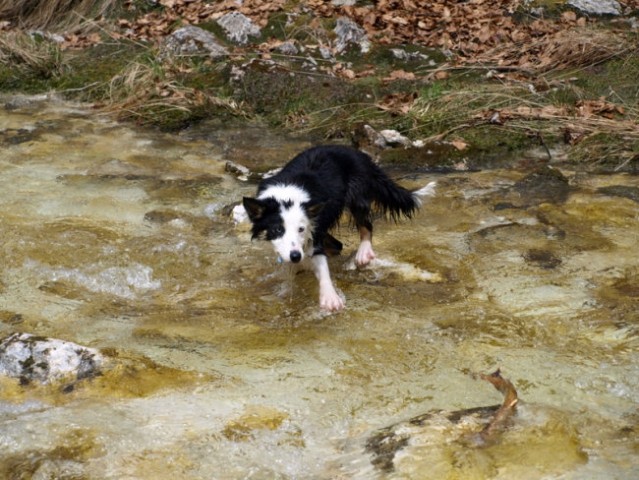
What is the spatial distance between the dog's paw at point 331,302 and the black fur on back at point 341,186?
35 cm

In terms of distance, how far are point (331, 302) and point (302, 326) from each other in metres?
0.29

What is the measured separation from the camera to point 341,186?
5.82 metres

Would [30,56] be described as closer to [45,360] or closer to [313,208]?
[313,208]

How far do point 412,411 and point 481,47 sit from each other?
22.1 ft

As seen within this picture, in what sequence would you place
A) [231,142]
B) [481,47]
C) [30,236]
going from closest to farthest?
1. [30,236]
2. [231,142]
3. [481,47]

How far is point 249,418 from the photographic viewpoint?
4031 mm

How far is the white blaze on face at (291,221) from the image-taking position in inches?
205

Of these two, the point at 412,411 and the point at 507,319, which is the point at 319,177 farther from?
the point at 412,411

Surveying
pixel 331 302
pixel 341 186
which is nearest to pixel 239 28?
pixel 341 186

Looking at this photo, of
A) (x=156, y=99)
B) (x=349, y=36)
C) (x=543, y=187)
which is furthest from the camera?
(x=349, y=36)

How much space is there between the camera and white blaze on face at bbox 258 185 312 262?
17.1ft

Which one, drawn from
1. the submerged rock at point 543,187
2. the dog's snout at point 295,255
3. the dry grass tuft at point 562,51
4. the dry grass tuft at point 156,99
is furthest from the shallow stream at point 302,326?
the dry grass tuft at point 562,51

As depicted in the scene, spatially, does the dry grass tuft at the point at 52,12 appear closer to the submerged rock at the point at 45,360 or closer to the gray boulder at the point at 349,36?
the gray boulder at the point at 349,36

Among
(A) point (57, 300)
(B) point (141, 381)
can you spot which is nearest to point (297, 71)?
(A) point (57, 300)
